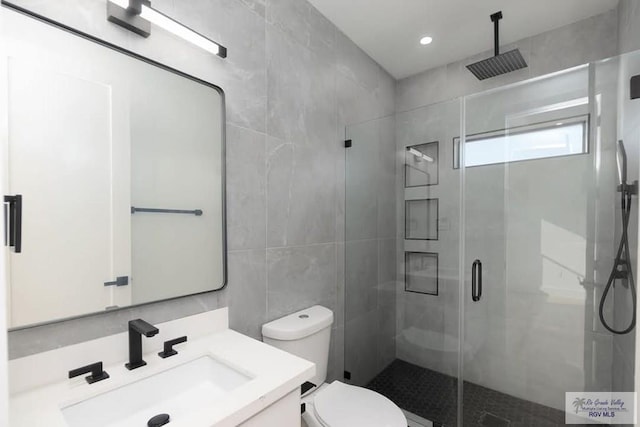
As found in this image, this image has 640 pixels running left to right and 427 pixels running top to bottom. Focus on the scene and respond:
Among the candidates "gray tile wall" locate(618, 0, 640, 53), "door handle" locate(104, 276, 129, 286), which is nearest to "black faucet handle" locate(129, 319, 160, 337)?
"door handle" locate(104, 276, 129, 286)

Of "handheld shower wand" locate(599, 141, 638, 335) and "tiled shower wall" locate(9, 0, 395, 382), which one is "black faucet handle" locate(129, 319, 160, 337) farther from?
"handheld shower wand" locate(599, 141, 638, 335)

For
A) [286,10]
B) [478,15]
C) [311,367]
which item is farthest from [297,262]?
[478,15]

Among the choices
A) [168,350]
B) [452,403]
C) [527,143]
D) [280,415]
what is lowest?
[452,403]

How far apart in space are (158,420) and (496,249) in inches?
80.3

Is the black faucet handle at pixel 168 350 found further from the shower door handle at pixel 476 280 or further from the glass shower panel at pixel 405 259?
the shower door handle at pixel 476 280

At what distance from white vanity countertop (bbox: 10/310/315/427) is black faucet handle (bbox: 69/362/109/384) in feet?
0.05

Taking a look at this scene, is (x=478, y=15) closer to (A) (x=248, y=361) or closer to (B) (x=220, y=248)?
(B) (x=220, y=248)

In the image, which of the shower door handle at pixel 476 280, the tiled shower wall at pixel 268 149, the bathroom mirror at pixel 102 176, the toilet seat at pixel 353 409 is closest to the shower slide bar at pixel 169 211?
the bathroom mirror at pixel 102 176

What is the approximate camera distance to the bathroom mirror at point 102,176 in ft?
2.89

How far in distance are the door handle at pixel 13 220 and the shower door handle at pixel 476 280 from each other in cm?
218

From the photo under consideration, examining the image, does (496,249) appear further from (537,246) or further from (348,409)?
(348,409)

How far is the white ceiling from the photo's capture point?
1893 millimetres

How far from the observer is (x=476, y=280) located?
6.72ft

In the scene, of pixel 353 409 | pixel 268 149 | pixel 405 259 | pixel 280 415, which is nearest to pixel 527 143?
pixel 405 259
